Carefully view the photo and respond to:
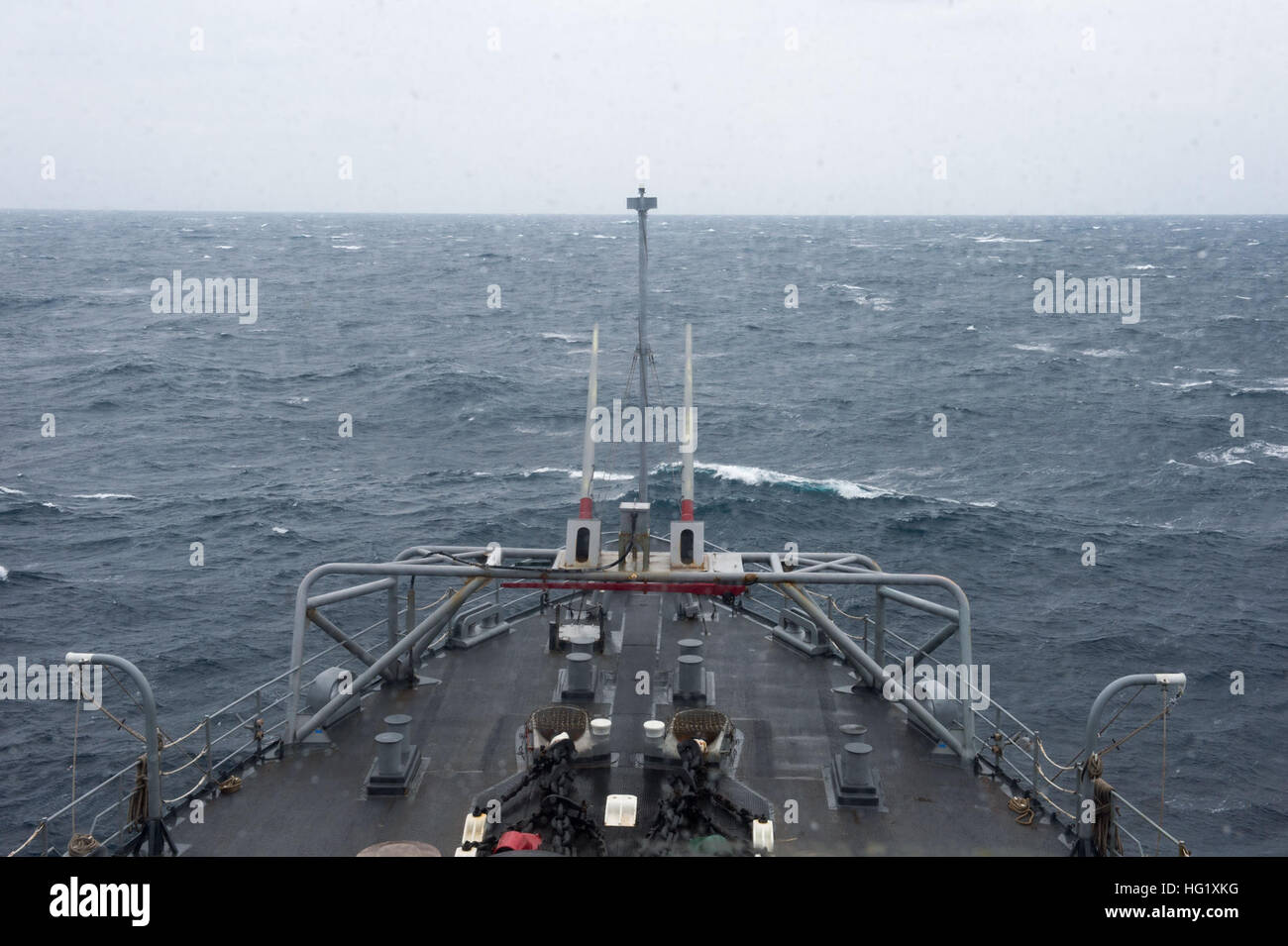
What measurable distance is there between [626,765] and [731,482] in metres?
42.7

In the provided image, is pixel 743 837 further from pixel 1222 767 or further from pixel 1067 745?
pixel 1222 767

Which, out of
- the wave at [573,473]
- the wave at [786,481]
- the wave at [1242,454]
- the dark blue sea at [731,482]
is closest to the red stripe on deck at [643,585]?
the dark blue sea at [731,482]

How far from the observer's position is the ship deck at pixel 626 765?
52.1 ft

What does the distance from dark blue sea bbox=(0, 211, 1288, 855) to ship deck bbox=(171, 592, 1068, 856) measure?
46.3 ft

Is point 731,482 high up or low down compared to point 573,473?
down

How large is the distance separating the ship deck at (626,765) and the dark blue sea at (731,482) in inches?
556

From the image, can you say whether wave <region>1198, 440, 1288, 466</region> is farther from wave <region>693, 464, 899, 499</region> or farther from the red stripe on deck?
the red stripe on deck

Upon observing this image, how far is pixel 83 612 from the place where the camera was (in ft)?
134

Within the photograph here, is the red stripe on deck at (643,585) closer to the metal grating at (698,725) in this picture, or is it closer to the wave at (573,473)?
the metal grating at (698,725)

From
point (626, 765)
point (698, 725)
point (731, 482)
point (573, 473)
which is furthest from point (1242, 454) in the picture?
point (626, 765)

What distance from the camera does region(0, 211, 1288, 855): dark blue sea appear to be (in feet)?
119

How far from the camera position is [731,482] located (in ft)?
196

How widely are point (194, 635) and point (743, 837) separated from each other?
30.6m

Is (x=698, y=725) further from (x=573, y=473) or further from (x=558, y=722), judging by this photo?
(x=573, y=473)
